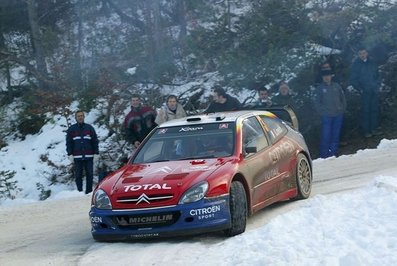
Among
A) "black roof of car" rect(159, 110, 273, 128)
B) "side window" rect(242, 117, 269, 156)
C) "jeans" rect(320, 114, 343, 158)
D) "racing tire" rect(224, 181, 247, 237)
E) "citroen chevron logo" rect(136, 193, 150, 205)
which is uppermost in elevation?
"black roof of car" rect(159, 110, 273, 128)

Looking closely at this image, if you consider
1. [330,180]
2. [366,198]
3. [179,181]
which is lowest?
[330,180]

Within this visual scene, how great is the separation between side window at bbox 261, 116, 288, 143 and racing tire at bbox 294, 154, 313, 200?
463 mm

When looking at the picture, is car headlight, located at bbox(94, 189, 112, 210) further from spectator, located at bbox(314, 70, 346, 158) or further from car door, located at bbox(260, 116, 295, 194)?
spectator, located at bbox(314, 70, 346, 158)

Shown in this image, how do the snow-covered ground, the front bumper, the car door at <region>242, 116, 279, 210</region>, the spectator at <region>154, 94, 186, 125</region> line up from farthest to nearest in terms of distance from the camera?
the spectator at <region>154, 94, 186, 125</region>
the car door at <region>242, 116, 279, 210</region>
the front bumper
the snow-covered ground

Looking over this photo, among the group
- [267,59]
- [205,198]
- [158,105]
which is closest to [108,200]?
[205,198]

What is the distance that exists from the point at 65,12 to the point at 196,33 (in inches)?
368

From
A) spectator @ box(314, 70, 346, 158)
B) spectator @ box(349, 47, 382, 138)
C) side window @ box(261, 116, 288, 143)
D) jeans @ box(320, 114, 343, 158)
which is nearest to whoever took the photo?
side window @ box(261, 116, 288, 143)

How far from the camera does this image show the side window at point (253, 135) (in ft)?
30.9

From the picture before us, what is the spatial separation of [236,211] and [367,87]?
9660 millimetres

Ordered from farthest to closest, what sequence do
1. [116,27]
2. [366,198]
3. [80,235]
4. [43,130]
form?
[116,27] → [43,130] → [80,235] → [366,198]

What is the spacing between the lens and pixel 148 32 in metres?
23.4

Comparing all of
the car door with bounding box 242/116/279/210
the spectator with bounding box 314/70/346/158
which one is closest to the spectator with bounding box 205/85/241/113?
the spectator with bounding box 314/70/346/158

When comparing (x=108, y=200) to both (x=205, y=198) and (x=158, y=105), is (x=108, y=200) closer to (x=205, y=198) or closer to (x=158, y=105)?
(x=205, y=198)

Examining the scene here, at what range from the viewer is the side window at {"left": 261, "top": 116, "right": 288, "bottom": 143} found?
10.2m
